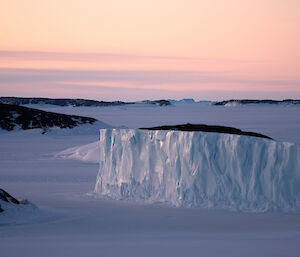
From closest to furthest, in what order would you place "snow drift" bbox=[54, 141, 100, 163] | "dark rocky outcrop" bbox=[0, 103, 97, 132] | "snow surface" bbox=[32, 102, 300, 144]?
"snow drift" bbox=[54, 141, 100, 163], "dark rocky outcrop" bbox=[0, 103, 97, 132], "snow surface" bbox=[32, 102, 300, 144]

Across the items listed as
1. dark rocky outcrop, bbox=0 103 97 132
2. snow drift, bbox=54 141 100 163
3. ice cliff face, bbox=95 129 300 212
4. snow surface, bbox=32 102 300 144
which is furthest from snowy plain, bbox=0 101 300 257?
dark rocky outcrop, bbox=0 103 97 132

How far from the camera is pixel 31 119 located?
144ft

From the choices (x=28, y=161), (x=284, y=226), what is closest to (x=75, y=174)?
(x=28, y=161)

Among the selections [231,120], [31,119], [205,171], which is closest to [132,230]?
[205,171]

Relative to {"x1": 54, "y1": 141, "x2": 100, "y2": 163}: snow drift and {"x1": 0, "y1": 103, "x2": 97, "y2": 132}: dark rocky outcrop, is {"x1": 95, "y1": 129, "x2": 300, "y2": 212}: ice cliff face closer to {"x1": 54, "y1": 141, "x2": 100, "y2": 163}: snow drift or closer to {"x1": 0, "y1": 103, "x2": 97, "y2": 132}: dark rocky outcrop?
{"x1": 54, "y1": 141, "x2": 100, "y2": 163}: snow drift

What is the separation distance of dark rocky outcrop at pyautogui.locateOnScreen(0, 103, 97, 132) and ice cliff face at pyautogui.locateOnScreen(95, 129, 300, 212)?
1151 inches

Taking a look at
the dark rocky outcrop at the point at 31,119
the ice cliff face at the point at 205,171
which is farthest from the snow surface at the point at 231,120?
the ice cliff face at the point at 205,171

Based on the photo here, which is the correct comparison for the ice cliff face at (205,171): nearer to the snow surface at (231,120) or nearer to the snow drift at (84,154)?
the snow drift at (84,154)

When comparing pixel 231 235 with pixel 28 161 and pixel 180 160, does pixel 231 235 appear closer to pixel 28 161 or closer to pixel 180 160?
pixel 180 160

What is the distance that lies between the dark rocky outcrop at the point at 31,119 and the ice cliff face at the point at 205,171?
29.2m

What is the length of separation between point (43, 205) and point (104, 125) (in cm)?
3311

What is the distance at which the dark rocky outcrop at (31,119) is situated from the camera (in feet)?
139

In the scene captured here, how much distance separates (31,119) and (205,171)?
3391 centimetres

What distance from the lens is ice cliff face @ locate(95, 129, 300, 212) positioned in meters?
11.0
